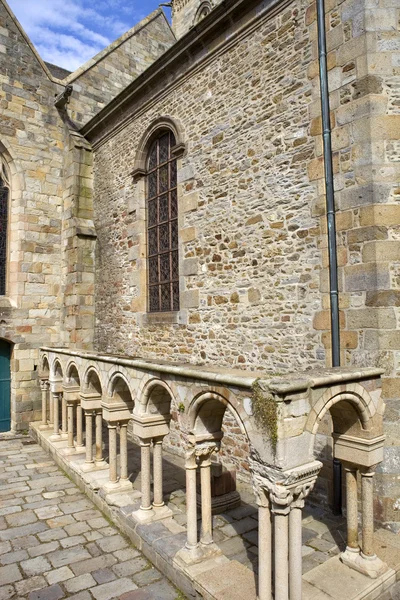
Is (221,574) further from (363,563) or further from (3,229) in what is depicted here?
(3,229)

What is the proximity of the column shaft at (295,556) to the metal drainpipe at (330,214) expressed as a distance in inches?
84.2

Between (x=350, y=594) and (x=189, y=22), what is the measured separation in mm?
16268

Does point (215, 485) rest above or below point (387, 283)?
below

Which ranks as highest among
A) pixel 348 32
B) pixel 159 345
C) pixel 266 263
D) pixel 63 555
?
pixel 348 32

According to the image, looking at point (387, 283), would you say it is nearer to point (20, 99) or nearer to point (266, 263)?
point (266, 263)

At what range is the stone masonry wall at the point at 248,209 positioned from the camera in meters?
5.77

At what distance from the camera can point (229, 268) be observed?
22.2 feet

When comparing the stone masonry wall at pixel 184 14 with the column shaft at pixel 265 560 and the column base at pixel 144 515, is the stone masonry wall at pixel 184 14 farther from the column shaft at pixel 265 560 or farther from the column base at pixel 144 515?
the column shaft at pixel 265 560

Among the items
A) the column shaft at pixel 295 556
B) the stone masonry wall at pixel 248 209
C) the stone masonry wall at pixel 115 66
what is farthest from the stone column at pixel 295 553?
the stone masonry wall at pixel 115 66

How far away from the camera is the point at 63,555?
4598 mm

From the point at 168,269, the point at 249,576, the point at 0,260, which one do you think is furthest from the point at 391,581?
the point at 0,260

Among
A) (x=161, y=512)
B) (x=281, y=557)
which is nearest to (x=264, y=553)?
(x=281, y=557)

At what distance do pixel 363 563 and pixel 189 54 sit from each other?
766cm

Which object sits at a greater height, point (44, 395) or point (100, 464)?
point (44, 395)
